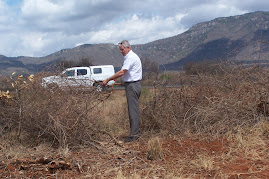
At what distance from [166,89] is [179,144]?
5.94ft

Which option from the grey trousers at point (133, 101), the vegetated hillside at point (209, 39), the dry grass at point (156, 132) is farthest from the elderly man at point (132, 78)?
the vegetated hillside at point (209, 39)

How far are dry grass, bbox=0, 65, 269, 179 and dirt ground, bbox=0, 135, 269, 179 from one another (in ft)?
0.04

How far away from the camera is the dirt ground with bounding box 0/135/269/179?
4043mm

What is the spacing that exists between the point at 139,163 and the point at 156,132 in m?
1.73

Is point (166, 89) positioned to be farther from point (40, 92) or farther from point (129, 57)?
point (40, 92)

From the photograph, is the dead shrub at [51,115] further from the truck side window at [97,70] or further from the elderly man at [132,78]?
the truck side window at [97,70]

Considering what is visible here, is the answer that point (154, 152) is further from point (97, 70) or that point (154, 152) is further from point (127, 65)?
point (97, 70)

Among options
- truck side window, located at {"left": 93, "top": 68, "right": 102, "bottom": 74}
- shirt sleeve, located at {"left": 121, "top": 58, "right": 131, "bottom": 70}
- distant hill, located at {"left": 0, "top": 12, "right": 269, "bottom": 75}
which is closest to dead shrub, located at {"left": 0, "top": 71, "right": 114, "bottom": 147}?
shirt sleeve, located at {"left": 121, "top": 58, "right": 131, "bottom": 70}

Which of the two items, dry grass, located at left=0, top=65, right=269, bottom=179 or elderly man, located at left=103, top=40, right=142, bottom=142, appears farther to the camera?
elderly man, located at left=103, top=40, right=142, bottom=142

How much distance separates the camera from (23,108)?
5477 millimetres

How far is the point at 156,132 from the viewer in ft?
20.3

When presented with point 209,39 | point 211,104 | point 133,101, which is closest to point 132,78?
point 133,101

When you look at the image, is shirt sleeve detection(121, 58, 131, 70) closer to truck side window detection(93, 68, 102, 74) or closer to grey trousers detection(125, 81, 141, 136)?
grey trousers detection(125, 81, 141, 136)

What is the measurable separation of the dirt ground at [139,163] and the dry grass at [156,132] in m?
0.01
